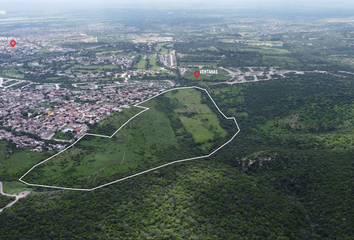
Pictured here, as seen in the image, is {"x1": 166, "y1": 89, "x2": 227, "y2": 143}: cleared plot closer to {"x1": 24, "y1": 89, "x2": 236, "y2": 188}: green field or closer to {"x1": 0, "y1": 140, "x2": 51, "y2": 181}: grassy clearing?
{"x1": 24, "y1": 89, "x2": 236, "y2": 188}: green field

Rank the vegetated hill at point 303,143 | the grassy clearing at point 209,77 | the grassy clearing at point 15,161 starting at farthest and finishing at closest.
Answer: the grassy clearing at point 209,77 < the grassy clearing at point 15,161 < the vegetated hill at point 303,143

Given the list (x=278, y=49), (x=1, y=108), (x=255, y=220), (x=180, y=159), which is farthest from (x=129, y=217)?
(x=278, y=49)

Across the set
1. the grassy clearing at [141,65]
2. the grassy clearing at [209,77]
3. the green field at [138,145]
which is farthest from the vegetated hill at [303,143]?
the grassy clearing at [141,65]

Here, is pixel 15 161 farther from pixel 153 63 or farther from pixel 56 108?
pixel 153 63

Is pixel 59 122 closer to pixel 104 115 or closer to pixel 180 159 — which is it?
pixel 104 115

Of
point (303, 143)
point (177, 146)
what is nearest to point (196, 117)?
point (177, 146)

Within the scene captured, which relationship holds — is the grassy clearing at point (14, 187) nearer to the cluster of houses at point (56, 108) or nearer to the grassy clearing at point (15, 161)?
the grassy clearing at point (15, 161)
